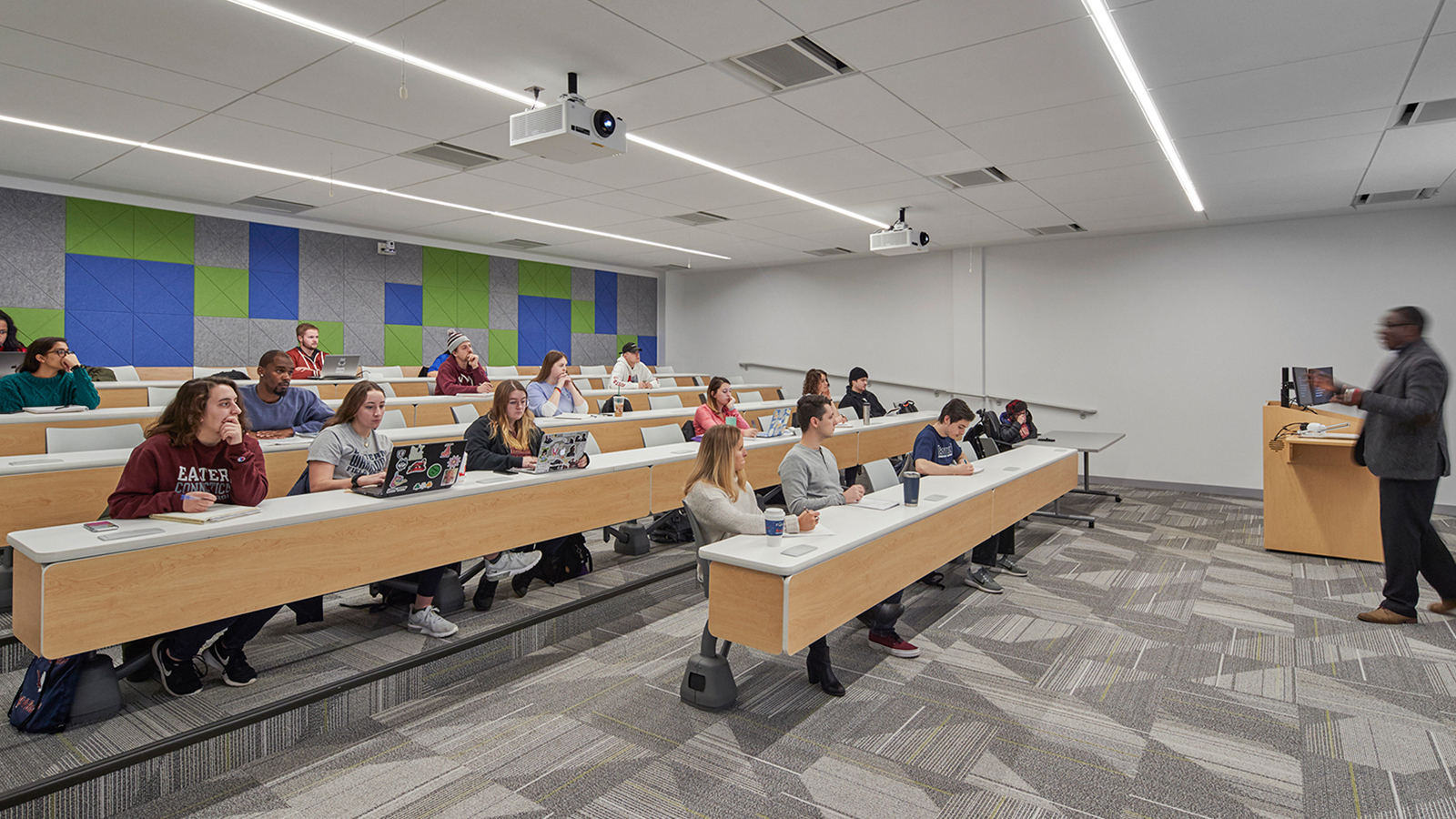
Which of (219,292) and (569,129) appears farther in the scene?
(219,292)

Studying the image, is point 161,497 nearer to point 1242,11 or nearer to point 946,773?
point 946,773

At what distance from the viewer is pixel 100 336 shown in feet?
23.2

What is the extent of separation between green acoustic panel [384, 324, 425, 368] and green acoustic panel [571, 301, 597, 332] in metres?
2.41

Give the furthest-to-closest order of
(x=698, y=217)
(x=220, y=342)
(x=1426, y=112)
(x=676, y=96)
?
(x=220, y=342), (x=698, y=217), (x=1426, y=112), (x=676, y=96)

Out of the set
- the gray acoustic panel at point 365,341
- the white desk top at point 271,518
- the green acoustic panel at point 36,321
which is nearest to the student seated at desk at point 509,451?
the white desk top at point 271,518

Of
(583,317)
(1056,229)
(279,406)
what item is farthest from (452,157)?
(1056,229)

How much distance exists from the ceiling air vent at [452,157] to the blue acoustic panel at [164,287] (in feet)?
12.6

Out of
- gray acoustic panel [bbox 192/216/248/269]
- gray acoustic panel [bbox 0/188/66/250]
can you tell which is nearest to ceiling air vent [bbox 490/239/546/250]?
gray acoustic panel [bbox 192/216/248/269]

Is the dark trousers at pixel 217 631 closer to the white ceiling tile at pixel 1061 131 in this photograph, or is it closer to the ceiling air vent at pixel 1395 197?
the white ceiling tile at pixel 1061 131

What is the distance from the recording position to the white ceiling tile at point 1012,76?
342 cm

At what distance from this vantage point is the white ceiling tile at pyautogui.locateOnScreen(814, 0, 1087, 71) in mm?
3092

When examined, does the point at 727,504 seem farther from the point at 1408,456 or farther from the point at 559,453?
the point at 1408,456

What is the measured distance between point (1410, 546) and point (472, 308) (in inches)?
379

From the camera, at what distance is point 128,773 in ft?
7.12
